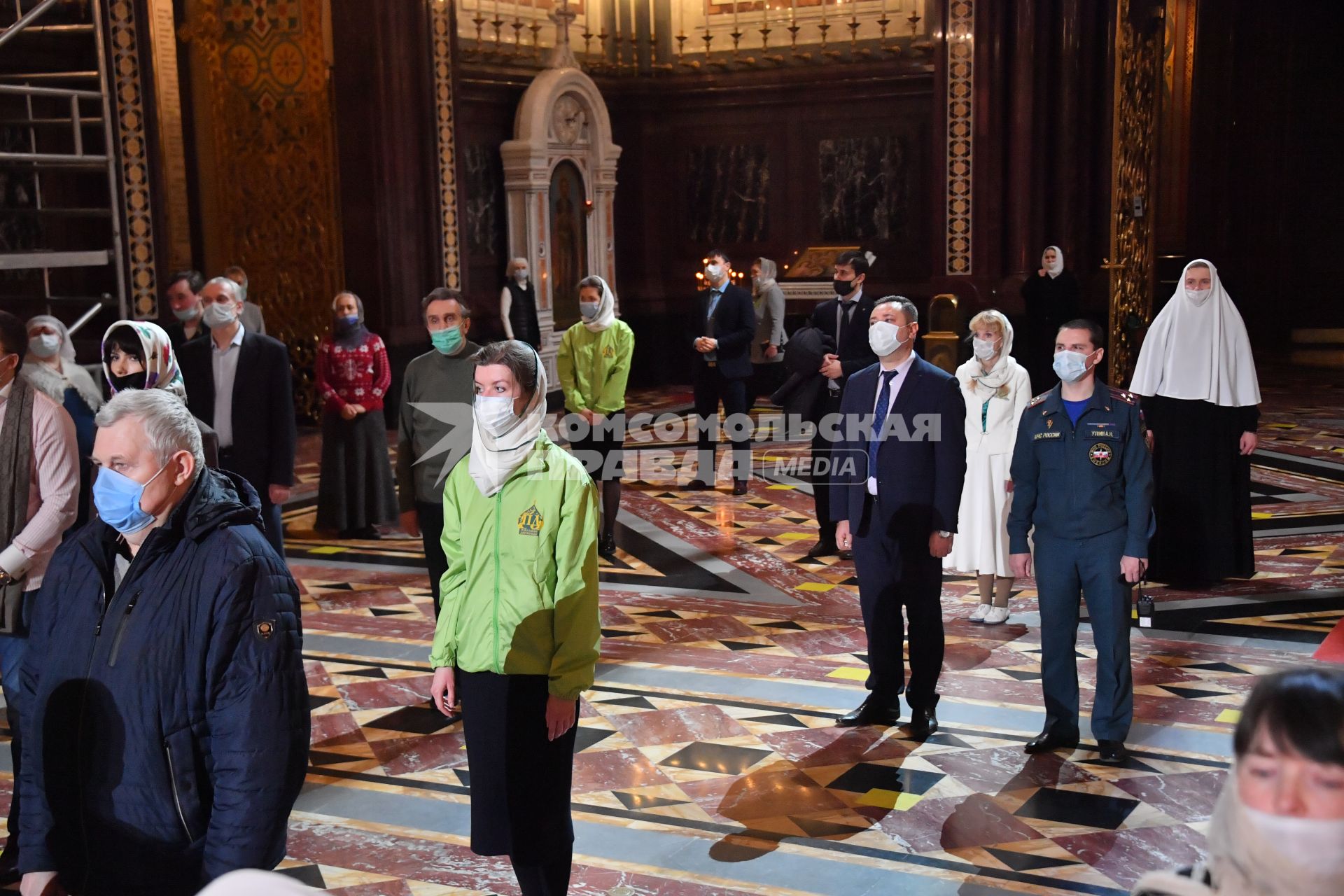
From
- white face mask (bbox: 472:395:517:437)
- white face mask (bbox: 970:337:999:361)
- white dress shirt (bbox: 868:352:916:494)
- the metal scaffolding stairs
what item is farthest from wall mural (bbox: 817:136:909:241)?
white face mask (bbox: 472:395:517:437)

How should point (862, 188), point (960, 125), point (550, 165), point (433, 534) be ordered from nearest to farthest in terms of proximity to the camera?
point (433, 534) < point (960, 125) < point (550, 165) < point (862, 188)

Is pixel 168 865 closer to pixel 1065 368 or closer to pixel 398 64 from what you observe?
pixel 1065 368

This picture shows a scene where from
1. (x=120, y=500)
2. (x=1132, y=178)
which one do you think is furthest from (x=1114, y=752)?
(x=1132, y=178)

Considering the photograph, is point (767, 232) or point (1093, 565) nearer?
point (1093, 565)

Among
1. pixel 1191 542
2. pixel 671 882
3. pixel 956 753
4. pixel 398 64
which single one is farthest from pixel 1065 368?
pixel 398 64

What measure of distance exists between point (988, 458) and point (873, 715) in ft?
5.46

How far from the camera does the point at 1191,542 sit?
726 cm

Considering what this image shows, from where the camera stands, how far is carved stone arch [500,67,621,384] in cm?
1448

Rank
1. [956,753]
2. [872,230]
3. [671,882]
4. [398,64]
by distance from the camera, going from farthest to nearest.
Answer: [872,230] < [398,64] < [956,753] < [671,882]

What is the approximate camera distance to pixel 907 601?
5.21 m

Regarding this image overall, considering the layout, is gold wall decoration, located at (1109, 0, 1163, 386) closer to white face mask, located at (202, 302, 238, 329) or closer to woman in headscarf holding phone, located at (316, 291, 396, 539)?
woman in headscarf holding phone, located at (316, 291, 396, 539)

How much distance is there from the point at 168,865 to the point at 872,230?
14.0 m

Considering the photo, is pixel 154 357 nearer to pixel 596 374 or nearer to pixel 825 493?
pixel 596 374

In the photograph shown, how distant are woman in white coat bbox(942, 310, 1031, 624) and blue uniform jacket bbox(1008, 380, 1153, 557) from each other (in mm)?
1313
